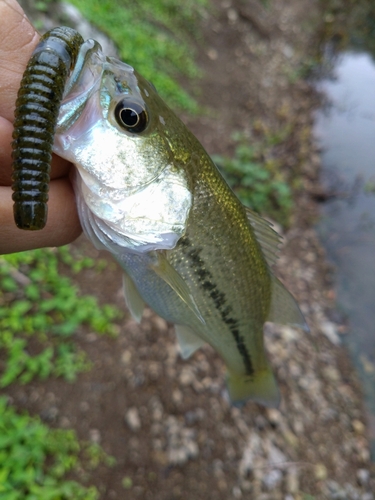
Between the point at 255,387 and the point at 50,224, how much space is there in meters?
1.85

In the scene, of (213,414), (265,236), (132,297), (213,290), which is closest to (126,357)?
(213,414)

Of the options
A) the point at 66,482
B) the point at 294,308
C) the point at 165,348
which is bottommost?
the point at 66,482

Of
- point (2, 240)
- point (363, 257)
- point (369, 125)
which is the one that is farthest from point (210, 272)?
point (369, 125)

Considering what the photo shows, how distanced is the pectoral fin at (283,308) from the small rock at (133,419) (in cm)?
191

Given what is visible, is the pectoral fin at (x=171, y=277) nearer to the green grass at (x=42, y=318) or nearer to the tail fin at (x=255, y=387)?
the tail fin at (x=255, y=387)

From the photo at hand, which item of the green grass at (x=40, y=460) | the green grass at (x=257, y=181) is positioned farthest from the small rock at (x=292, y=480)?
the green grass at (x=257, y=181)

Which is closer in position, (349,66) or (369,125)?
(369,125)

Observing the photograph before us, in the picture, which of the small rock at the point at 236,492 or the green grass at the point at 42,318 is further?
the small rock at the point at 236,492

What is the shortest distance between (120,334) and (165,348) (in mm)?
557

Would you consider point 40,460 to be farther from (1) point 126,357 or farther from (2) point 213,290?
(2) point 213,290

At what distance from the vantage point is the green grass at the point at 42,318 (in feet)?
10.9

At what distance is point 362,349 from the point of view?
6.29 meters

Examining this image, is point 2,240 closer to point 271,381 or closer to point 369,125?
point 271,381

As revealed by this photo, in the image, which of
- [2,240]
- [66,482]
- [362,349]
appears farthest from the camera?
[362,349]
